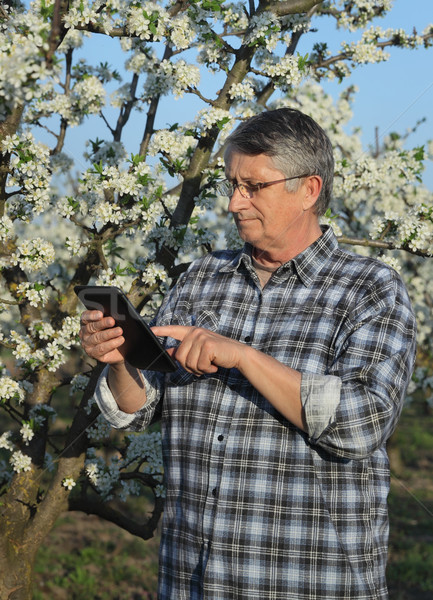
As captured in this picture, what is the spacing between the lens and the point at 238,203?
2723 mm

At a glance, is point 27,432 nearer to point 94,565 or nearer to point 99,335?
point 99,335

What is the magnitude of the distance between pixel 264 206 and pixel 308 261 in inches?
10.9

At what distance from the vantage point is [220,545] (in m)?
2.48

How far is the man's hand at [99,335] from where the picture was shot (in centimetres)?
249

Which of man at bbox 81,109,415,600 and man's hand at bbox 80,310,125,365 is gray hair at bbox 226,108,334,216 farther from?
man's hand at bbox 80,310,125,365

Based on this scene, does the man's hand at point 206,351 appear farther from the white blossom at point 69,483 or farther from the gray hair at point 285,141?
the white blossom at point 69,483

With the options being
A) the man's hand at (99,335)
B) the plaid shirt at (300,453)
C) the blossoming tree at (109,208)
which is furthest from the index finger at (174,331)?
the blossoming tree at (109,208)

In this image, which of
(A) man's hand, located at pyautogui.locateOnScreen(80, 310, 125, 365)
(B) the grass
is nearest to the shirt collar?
(A) man's hand, located at pyautogui.locateOnScreen(80, 310, 125, 365)

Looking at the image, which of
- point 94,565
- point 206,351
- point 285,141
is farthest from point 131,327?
point 94,565

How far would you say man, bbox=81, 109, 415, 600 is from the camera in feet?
7.55

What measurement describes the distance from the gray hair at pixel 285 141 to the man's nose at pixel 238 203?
0.54 ft

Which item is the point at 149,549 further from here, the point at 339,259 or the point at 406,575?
the point at 339,259

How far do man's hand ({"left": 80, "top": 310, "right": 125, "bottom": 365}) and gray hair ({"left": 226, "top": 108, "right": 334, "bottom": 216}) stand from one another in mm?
854

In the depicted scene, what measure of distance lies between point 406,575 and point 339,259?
5673mm
